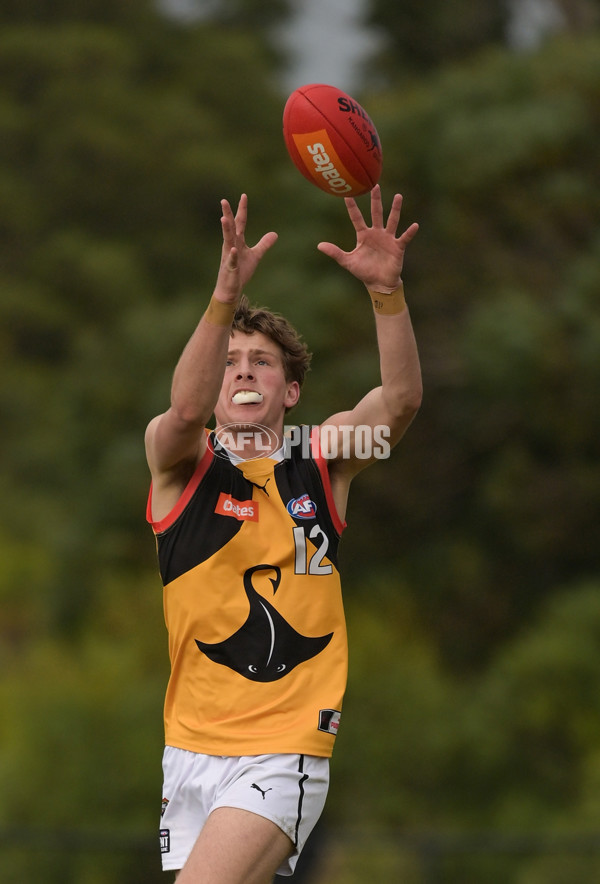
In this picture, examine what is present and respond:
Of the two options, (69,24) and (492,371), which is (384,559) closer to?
(492,371)

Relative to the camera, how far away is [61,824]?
37.4 feet

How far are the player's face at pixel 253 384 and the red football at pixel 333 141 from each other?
61cm

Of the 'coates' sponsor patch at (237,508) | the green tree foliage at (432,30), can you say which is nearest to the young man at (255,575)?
the 'coates' sponsor patch at (237,508)

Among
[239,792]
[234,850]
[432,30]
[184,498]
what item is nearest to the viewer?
[234,850]

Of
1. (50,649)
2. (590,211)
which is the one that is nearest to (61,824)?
(50,649)

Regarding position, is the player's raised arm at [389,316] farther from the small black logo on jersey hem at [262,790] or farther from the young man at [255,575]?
the small black logo on jersey hem at [262,790]

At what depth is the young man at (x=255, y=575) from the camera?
3.68 metres

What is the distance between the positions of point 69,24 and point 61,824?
14.3m

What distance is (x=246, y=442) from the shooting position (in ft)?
13.1

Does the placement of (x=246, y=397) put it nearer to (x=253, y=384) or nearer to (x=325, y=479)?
(x=253, y=384)

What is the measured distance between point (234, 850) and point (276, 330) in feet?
5.14

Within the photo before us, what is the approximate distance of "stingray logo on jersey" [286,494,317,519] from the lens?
3916mm

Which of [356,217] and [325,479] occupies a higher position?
[356,217]

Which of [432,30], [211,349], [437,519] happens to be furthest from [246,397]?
[432,30]
